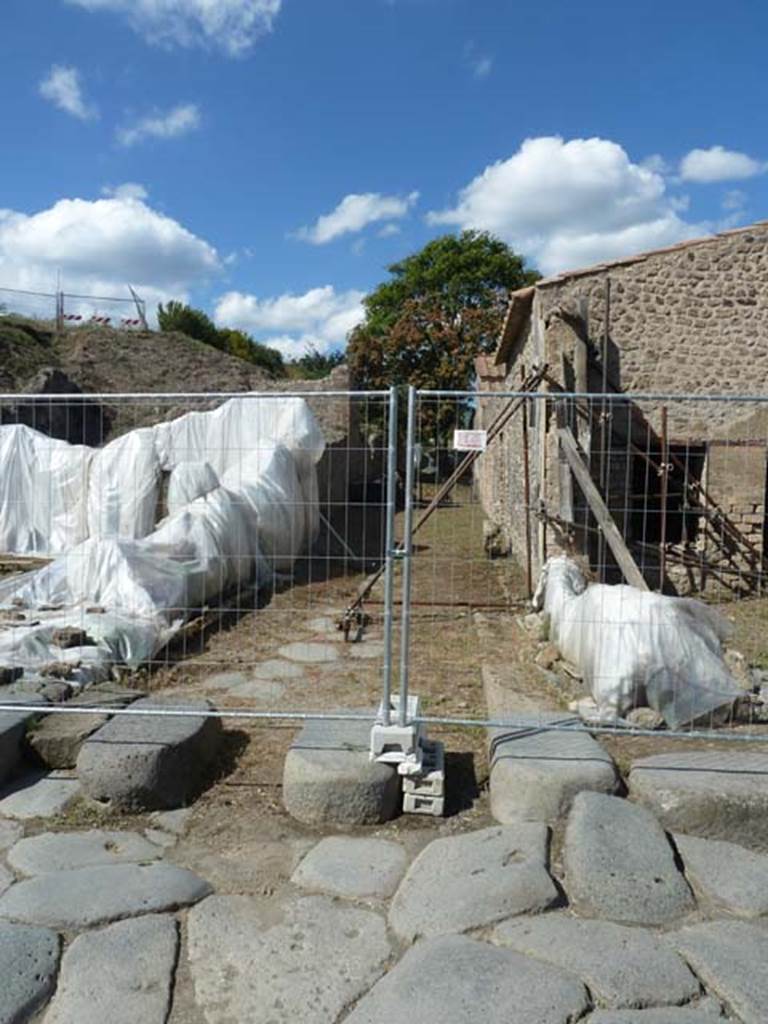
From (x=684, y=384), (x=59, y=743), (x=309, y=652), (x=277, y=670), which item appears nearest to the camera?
(x=59, y=743)

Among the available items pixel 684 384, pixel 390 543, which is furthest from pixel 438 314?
pixel 390 543

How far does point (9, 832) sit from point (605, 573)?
7.61 meters

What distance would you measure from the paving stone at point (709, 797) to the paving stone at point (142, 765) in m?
2.11

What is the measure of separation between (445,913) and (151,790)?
157cm

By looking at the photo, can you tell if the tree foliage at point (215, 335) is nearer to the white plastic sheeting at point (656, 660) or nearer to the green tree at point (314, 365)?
the green tree at point (314, 365)

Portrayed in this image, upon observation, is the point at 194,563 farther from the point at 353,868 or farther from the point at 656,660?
the point at 353,868

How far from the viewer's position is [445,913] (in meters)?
2.72

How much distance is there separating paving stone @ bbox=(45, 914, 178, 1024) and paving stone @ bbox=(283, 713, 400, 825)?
0.84 m

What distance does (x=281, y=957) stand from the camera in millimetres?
2541

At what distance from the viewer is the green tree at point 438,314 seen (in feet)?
96.4

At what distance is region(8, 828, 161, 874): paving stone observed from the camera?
3.12m

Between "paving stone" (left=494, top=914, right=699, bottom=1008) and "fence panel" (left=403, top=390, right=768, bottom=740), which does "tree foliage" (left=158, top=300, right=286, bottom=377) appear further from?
"paving stone" (left=494, top=914, right=699, bottom=1008)

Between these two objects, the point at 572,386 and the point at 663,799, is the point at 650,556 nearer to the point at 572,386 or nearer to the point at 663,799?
the point at 572,386

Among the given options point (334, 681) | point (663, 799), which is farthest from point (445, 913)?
point (334, 681)
